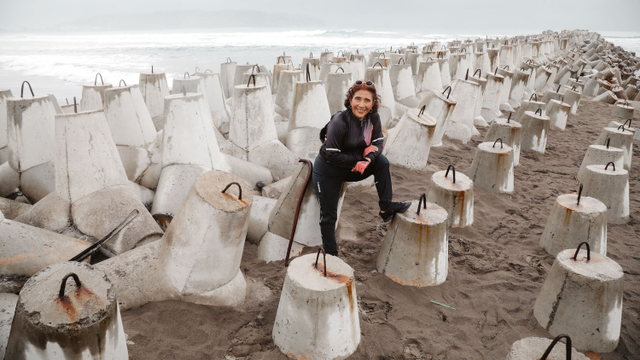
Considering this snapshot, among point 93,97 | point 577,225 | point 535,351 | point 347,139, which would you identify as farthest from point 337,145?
point 93,97

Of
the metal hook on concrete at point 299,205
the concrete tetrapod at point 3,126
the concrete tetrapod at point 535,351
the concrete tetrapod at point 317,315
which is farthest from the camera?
the concrete tetrapod at point 3,126

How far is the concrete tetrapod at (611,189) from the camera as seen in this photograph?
4324 millimetres

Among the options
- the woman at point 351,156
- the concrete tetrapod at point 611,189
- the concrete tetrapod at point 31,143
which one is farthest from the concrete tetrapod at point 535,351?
the concrete tetrapod at point 31,143

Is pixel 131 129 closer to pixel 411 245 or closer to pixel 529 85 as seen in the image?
pixel 411 245

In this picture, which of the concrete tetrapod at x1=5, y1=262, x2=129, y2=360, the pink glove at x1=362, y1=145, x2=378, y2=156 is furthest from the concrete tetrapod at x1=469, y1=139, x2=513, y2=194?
the concrete tetrapod at x1=5, y1=262, x2=129, y2=360

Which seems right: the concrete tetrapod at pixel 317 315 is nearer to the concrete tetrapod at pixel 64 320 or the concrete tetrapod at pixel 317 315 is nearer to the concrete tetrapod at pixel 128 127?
the concrete tetrapod at pixel 64 320

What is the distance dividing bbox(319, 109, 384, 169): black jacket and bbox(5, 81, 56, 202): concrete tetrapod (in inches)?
113

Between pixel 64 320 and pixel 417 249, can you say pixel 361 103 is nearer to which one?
pixel 417 249

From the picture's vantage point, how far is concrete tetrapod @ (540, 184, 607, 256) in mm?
3492

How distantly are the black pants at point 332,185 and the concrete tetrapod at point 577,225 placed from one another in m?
1.66

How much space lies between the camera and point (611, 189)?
14.2ft

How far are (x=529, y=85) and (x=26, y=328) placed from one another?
1290 cm

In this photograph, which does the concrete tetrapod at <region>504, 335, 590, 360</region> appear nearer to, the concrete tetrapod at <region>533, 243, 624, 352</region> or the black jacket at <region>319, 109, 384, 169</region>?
the concrete tetrapod at <region>533, 243, 624, 352</region>

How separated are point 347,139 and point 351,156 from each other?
0.42ft
